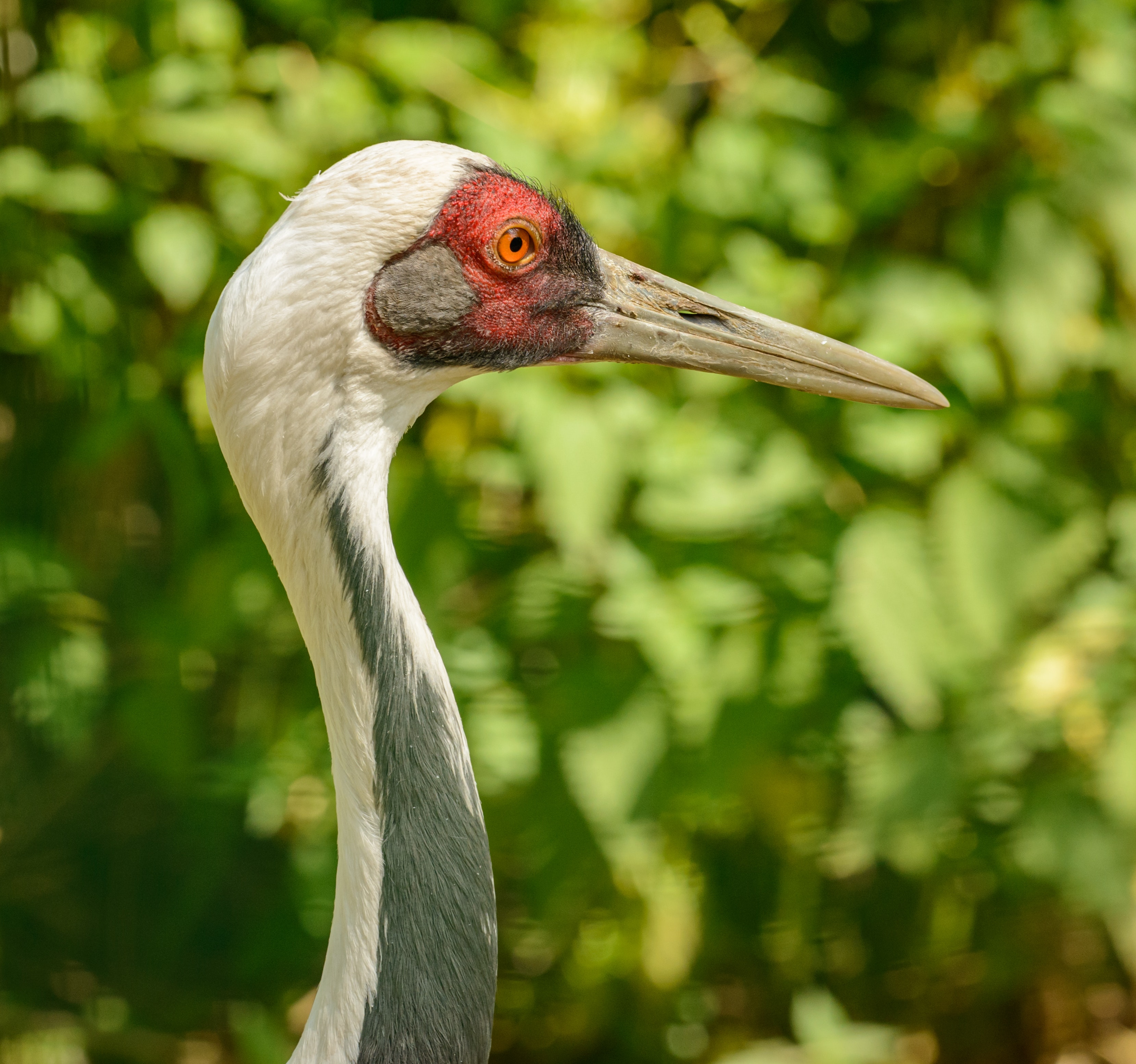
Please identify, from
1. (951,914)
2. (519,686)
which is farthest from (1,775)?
(951,914)

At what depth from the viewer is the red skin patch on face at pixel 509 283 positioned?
147 cm

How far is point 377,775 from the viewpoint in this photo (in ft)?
4.62

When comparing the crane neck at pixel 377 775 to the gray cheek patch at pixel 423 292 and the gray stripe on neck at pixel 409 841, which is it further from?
the gray cheek patch at pixel 423 292

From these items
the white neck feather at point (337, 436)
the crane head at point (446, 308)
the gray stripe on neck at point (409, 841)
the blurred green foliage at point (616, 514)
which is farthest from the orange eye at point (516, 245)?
the blurred green foliage at point (616, 514)

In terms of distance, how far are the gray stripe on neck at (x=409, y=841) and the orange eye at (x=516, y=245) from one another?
0.35 meters

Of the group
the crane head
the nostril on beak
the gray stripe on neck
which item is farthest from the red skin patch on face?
the gray stripe on neck

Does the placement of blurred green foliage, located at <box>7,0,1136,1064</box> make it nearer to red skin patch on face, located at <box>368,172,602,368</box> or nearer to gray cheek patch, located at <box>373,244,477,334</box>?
red skin patch on face, located at <box>368,172,602,368</box>

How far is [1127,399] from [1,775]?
102 inches

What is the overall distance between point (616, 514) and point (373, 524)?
3.43 ft

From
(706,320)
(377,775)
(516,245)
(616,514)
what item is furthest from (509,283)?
(616,514)

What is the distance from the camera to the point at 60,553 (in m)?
2.47

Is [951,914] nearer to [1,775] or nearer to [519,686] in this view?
[519,686]

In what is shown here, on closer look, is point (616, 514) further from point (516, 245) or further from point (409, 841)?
point (409, 841)

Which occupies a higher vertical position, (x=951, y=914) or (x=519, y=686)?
(x=519, y=686)
